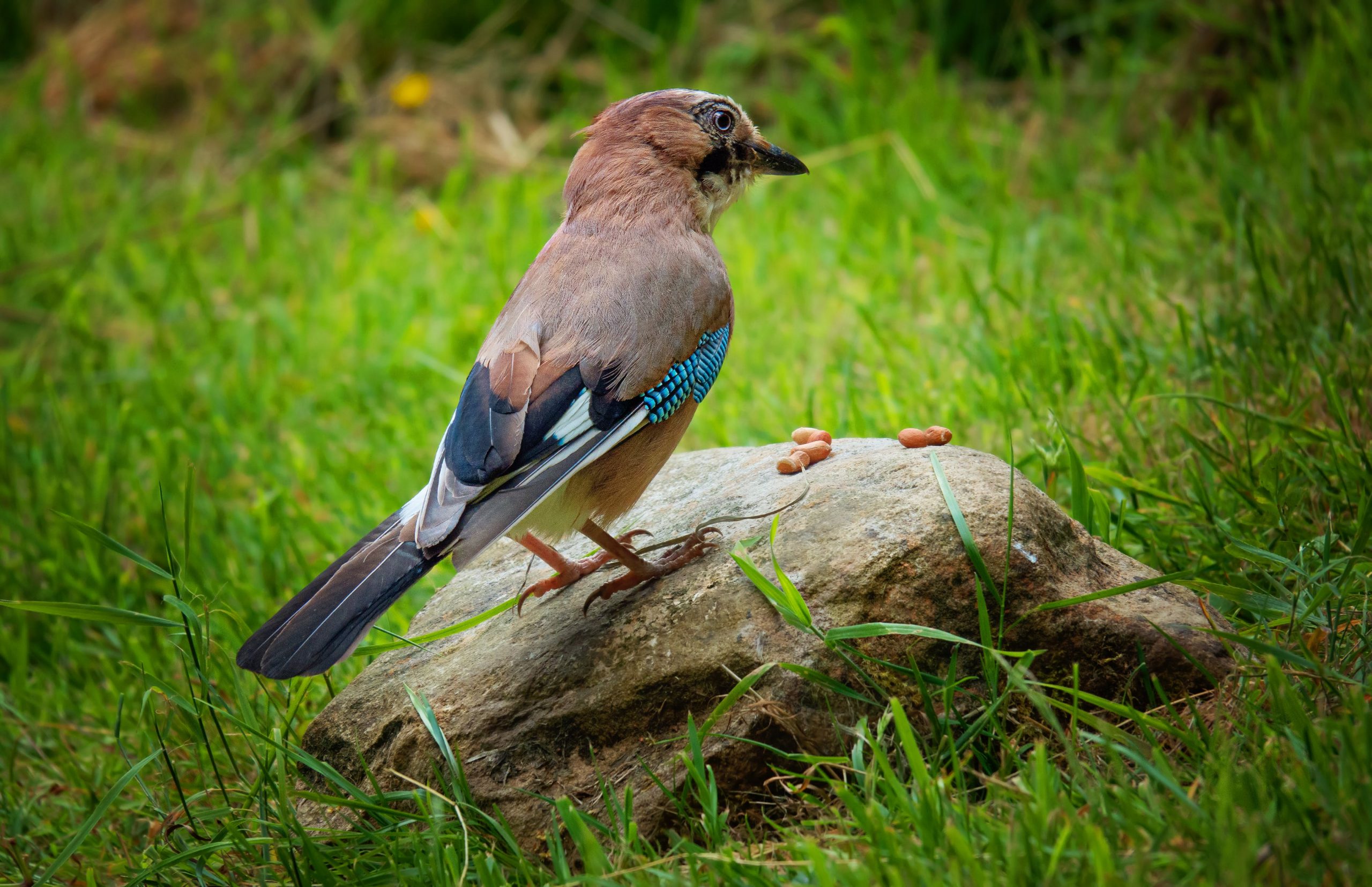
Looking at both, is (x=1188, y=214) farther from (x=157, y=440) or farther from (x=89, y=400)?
(x=89, y=400)

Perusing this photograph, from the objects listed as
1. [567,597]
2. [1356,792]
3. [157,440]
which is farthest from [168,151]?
[1356,792]

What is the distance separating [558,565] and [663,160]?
1.19 m

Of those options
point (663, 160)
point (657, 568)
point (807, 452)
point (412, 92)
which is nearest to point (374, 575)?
point (657, 568)

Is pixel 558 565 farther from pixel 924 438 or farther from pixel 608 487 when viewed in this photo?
pixel 924 438

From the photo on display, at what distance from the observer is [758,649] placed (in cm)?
243

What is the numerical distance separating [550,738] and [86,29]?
8.08 m

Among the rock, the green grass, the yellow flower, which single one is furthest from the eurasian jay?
the yellow flower

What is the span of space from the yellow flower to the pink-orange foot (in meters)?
5.53

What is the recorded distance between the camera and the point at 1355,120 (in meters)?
4.73

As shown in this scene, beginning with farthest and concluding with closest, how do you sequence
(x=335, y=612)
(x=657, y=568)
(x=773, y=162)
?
(x=773, y=162)
(x=657, y=568)
(x=335, y=612)

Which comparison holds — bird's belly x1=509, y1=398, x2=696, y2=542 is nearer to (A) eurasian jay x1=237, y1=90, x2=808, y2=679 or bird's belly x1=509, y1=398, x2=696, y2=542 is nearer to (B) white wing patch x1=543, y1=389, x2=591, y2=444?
(A) eurasian jay x1=237, y1=90, x2=808, y2=679

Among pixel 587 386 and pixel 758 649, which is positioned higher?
pixel 587 386

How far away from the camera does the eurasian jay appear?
245 centimetres

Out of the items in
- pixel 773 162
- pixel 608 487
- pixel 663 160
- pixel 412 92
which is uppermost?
pixel 412 92
